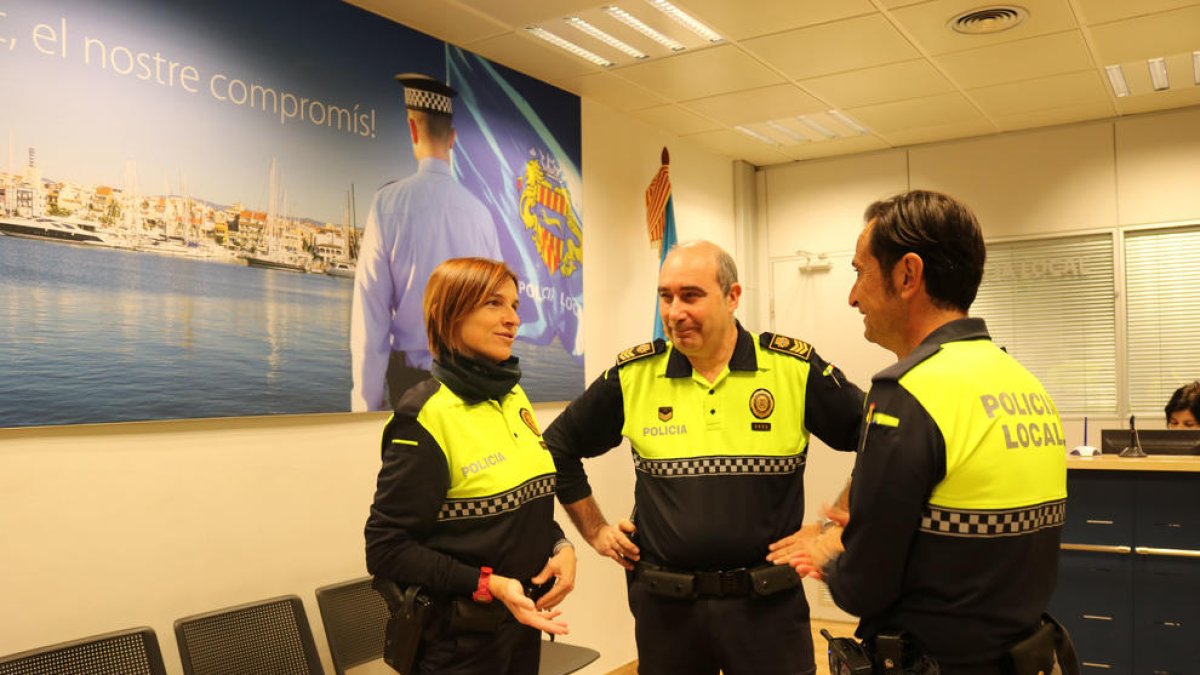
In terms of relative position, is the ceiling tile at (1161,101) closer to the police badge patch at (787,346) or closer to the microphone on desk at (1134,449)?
the microphone on desk at (1134,449)

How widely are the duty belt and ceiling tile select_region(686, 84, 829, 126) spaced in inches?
133

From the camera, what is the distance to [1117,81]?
5.07 m

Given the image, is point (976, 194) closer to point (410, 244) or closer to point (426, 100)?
point (426, 100)

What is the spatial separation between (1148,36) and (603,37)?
8.51 feet

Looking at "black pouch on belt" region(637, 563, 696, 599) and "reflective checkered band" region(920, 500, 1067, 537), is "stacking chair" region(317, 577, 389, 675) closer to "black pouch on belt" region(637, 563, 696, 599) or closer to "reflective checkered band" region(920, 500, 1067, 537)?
"black pouch on belt" region(637, 563, 696, 599)

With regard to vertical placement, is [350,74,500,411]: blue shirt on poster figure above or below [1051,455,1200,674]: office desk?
above

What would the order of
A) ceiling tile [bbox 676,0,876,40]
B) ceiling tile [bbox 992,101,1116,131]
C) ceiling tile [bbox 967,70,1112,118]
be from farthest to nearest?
1. ceiling tile [bbox 992,101,1116,131]
2. ceiling tile [bbox 967,70,1112,118]
3. ceiling tile [bbox 676,0,876,40]

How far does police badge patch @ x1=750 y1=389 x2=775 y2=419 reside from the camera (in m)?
2.41

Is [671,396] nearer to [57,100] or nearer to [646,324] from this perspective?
[57,100]

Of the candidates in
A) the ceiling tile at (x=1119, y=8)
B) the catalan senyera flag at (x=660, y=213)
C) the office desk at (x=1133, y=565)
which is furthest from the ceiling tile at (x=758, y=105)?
the office desk at (x=1133, y=565)

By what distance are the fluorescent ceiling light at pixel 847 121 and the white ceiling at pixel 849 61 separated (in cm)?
5

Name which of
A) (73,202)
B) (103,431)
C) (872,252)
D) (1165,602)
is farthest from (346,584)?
(1165,602)

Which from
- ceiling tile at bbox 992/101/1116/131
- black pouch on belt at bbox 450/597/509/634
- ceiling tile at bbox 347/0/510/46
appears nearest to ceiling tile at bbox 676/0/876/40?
ceiling tile at bbox 347/0/510/46

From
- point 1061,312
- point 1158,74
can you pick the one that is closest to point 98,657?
point 1158,74
